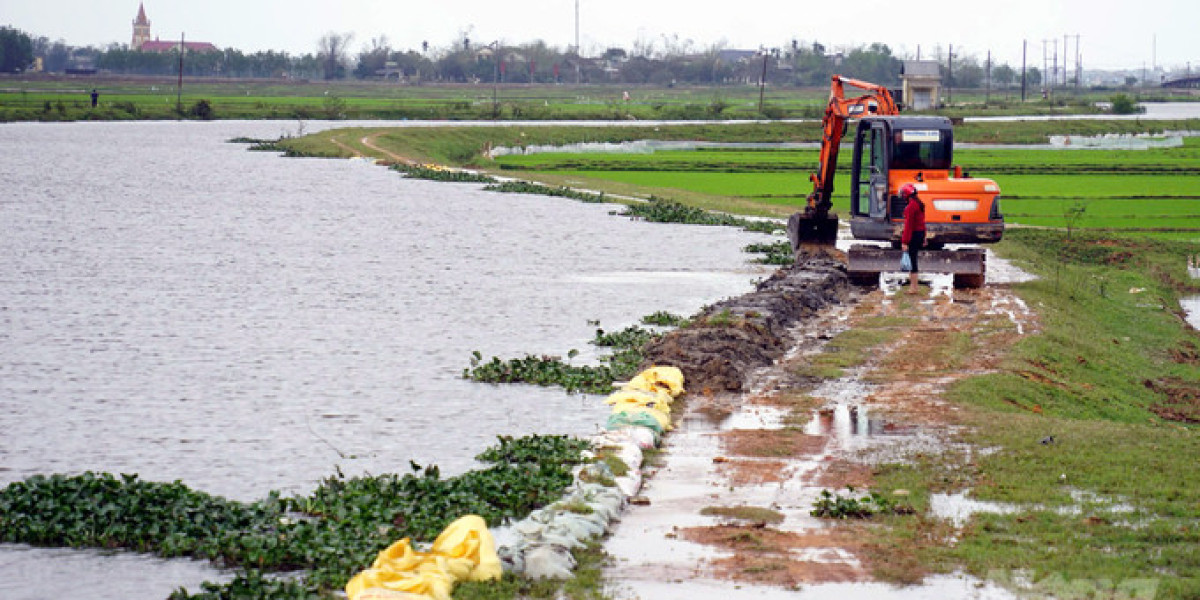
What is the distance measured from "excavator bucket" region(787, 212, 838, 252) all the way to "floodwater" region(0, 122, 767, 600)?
185 cm

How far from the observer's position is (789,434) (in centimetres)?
1823

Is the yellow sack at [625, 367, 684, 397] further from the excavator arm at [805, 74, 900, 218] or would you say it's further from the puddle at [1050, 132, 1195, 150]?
the puddle at [1050, 132, 1195, 150]

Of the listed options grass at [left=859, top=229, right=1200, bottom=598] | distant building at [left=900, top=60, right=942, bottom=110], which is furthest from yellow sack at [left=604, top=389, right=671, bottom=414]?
distant building at [left=900, top=60, right=942, bottom=110]

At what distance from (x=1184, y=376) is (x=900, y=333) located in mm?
5244

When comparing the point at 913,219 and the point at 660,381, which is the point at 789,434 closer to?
the point at 660,381

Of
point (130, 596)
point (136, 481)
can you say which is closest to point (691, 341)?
point (136, 481)

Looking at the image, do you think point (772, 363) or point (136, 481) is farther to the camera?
point (772, 363)

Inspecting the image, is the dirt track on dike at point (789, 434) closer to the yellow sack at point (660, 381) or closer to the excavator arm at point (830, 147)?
the yellow sack at point (660, 381)

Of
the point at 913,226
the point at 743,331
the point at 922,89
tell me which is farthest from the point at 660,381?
the point at 922,89

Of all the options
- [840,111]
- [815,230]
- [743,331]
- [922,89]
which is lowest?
[743,331]

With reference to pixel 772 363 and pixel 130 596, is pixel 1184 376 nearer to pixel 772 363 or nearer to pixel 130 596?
pixel 772 363

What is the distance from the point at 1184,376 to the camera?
2686 centimetres

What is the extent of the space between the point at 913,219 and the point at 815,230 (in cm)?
824

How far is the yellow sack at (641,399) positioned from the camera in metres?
19.1
